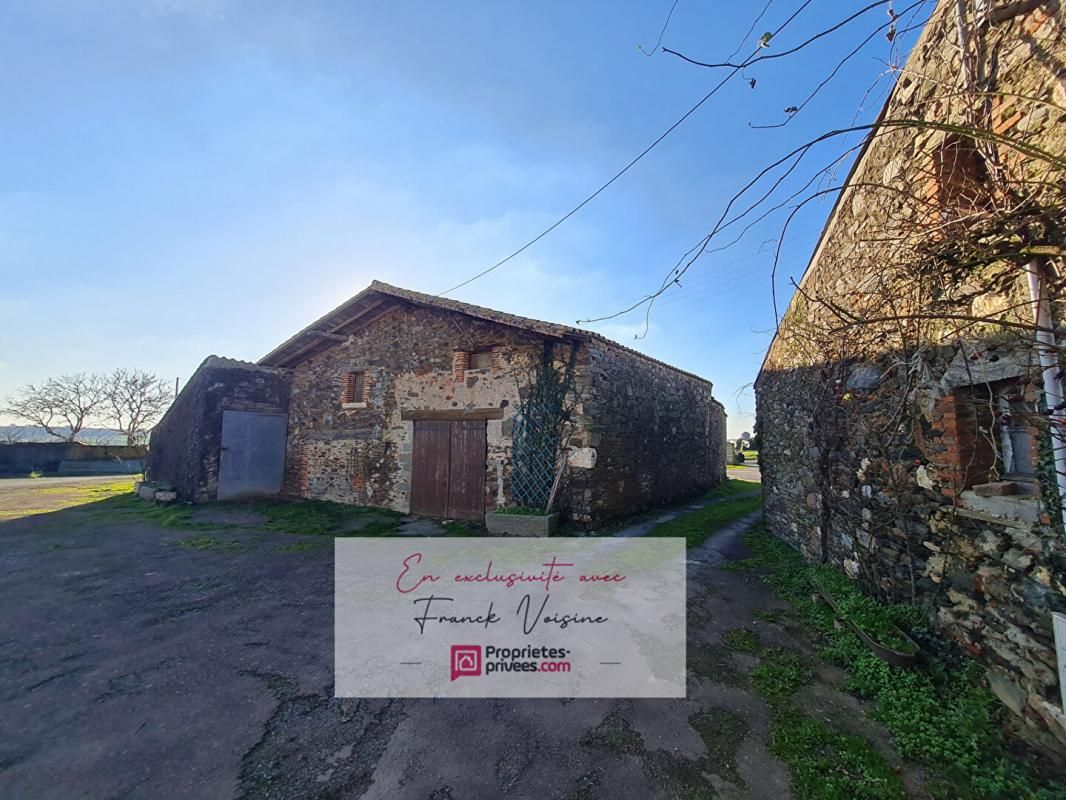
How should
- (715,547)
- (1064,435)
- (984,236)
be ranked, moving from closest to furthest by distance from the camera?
(1064,435) < (984,236) < (715,547)

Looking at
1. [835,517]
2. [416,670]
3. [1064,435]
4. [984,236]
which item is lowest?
[416,670]

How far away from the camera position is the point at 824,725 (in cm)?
262

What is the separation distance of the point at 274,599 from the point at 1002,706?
5.89m

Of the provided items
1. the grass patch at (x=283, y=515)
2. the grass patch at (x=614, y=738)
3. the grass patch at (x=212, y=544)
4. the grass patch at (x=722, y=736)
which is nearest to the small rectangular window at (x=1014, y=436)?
the grass patch at (x=722, y=736)

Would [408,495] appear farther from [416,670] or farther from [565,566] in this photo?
[416,670]

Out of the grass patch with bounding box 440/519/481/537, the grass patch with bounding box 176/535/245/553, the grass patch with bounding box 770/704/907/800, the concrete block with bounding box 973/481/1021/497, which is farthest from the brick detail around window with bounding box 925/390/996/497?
the grass patch with bounding box 176/535/245/553

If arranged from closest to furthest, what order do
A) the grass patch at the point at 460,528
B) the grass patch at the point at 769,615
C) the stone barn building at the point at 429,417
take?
1. the grass patch at the point at 769,615
2. the grass patch at the point at 460,528
3. the stone barn building at the point at 429,417

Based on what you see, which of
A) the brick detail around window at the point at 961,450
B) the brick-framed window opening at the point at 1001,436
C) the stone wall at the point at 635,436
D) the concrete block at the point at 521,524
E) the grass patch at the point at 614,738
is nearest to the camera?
the grass patch at the point at 614,738

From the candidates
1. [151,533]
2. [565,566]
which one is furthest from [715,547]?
[151,533]

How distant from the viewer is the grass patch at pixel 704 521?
7.55 metres

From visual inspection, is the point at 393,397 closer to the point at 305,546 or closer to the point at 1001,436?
the point at 305,546

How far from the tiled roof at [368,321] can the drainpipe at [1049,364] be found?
5.67 meters

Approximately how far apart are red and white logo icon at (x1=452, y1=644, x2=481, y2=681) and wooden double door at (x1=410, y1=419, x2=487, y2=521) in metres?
4.85

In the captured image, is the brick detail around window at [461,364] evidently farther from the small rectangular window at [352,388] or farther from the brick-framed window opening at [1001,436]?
the brick-framed window opening at [1001,436]
